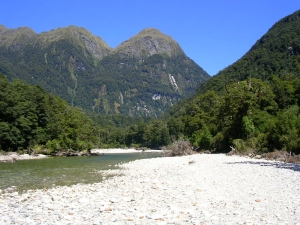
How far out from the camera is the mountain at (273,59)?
102 m

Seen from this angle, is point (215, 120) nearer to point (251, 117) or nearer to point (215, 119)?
point (215, 119)

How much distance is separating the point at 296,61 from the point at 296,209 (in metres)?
99.4

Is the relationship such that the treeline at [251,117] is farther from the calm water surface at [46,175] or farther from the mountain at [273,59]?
the mountain at [273,59]

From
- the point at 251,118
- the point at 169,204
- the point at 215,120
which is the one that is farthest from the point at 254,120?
the point at 169,204

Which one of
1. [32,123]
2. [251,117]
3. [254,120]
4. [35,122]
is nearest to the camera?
[254,120]

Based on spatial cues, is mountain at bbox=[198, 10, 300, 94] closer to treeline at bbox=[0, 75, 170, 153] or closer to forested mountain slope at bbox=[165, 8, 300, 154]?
forested mountain slope at bbox=[165, 8, 300, 154]

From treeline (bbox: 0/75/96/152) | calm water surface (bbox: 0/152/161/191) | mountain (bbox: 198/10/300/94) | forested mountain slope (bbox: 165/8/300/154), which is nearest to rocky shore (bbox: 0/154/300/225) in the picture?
calm water surface (bbox: 0/152/161/191)

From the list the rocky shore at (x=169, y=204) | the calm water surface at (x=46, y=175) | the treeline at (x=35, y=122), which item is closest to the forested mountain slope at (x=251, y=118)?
the calm water surface at (x=46, y=175)

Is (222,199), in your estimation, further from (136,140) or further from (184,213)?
(136,140)

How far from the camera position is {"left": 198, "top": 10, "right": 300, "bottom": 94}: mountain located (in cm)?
10232

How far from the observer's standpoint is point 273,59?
10981cm

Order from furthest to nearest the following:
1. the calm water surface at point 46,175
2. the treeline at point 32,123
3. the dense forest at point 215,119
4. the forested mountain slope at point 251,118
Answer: the treeline at point 32,123 < the dense forest at point 215,119 < the forested mountain slope at point 251,118 < the calm water surface at point 46,175

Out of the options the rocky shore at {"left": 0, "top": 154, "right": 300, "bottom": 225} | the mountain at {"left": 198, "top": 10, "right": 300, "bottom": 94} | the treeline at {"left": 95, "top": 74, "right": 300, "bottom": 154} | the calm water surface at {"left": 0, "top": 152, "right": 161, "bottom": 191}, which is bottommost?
the calm water surface at {"left": 0, "top": 152, "right": 161, "bottom": 191}

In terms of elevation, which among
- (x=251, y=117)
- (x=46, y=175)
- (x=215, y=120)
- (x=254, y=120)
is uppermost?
(x=215, y=120)
